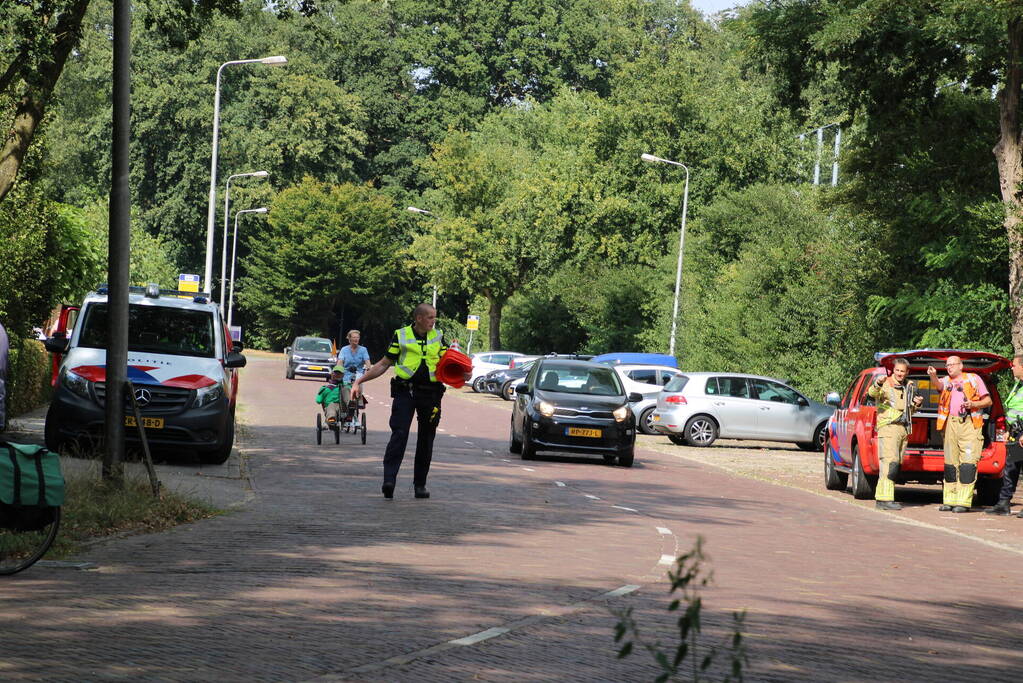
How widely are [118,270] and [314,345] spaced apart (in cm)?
4397

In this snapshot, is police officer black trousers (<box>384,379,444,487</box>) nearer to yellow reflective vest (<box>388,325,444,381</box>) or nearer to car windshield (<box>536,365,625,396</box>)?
yellow reflective vest (<box>388,325,444,381</box>)

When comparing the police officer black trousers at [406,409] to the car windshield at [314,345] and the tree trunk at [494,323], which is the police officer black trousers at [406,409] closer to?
the car windshield at [314,345]

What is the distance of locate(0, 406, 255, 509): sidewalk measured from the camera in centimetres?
1396

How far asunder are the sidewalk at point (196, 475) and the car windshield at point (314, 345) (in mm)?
34476

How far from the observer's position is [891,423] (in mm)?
17781

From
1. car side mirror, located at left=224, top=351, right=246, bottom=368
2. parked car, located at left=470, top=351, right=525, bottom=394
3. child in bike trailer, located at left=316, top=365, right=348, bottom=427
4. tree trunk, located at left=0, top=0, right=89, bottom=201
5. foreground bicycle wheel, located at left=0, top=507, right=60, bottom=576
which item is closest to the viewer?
foreground bicycle wheel, located at left=0, top=507, right=60, bottom=576

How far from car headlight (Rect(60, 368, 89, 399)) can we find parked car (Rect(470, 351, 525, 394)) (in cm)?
3680

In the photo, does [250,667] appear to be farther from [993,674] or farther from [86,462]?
[86,462]

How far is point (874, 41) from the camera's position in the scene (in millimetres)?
26641

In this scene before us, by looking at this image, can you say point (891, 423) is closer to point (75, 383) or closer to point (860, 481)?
point (860, 481)

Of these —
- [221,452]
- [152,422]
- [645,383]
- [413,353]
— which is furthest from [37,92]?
[645,383]

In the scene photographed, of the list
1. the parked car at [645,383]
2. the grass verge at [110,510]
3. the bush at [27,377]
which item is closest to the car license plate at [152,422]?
the grass verge at [110,510]

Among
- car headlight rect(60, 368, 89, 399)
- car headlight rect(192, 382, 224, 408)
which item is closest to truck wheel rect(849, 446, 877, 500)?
car headlight rect(192, 382, 224, 408)

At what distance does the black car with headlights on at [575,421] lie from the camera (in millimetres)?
22641
